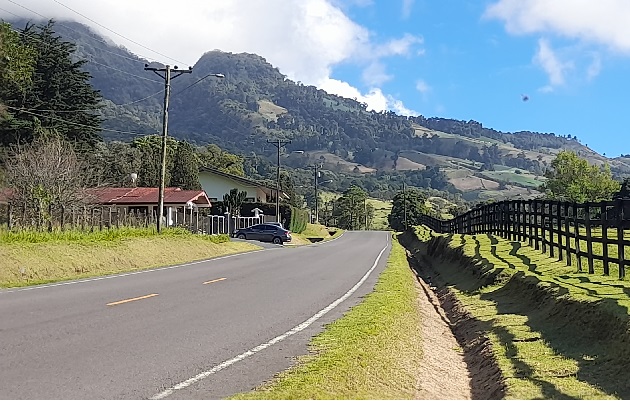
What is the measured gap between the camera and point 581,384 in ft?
24.0

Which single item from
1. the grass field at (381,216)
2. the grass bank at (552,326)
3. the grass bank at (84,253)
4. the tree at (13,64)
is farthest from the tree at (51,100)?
the grass field at (381,216)

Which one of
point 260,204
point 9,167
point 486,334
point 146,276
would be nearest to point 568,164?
point 260,204

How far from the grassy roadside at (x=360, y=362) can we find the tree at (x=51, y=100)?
4468 cm

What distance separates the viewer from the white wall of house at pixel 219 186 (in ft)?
290

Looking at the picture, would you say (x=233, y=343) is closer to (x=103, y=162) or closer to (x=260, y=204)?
(x=260, y=204)

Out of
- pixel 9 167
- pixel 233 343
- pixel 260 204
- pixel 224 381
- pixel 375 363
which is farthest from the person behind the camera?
pixel 260 204

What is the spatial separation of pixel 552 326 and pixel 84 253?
18.4m

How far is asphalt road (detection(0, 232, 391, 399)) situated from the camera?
25.0 feet

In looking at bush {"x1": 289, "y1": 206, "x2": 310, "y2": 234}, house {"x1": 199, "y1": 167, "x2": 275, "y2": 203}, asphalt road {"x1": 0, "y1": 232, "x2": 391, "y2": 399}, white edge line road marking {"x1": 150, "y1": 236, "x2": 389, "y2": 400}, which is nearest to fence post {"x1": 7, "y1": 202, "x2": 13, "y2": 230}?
asphalt road {"x1": 0, "y1": 232, "x2": 391, "y2": 399}

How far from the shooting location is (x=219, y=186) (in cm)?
8900

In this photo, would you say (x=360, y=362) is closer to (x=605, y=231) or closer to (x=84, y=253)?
(x=605, y=231)

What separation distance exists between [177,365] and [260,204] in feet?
231

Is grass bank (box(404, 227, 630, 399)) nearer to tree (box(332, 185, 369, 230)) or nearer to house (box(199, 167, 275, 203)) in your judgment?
house (box(199, 167, 275, 203))

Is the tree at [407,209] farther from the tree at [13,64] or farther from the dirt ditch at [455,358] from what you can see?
the dirt ditch at [455,358]
